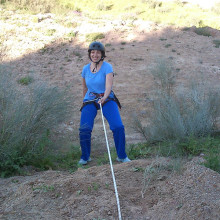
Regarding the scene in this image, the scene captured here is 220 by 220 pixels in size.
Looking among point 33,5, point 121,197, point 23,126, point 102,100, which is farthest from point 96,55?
point 33,5

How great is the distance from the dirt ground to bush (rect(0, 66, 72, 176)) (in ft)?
1.21

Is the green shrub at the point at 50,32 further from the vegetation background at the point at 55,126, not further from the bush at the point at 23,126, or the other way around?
the bush at the point at 23,126

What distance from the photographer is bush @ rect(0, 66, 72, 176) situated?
3818 mm

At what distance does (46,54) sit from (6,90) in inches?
382

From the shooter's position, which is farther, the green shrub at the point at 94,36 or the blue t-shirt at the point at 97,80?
the green shrub at the point at 94,36

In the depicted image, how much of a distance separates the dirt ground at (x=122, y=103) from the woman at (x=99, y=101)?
600 mm

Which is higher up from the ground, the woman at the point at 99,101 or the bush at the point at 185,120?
the woman at the point at 99,101

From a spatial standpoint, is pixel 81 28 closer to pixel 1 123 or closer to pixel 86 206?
pixel 1 123

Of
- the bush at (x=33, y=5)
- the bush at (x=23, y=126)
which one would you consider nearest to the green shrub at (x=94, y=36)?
the bush at (x=33, y=5)

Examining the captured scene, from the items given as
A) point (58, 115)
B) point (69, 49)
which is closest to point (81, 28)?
point (69, 49)

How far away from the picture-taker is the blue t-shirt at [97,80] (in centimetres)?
416

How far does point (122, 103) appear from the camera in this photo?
9.37 metres

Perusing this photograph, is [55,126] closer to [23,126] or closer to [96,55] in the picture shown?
[23,126]

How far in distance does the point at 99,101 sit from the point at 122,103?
5410mm
